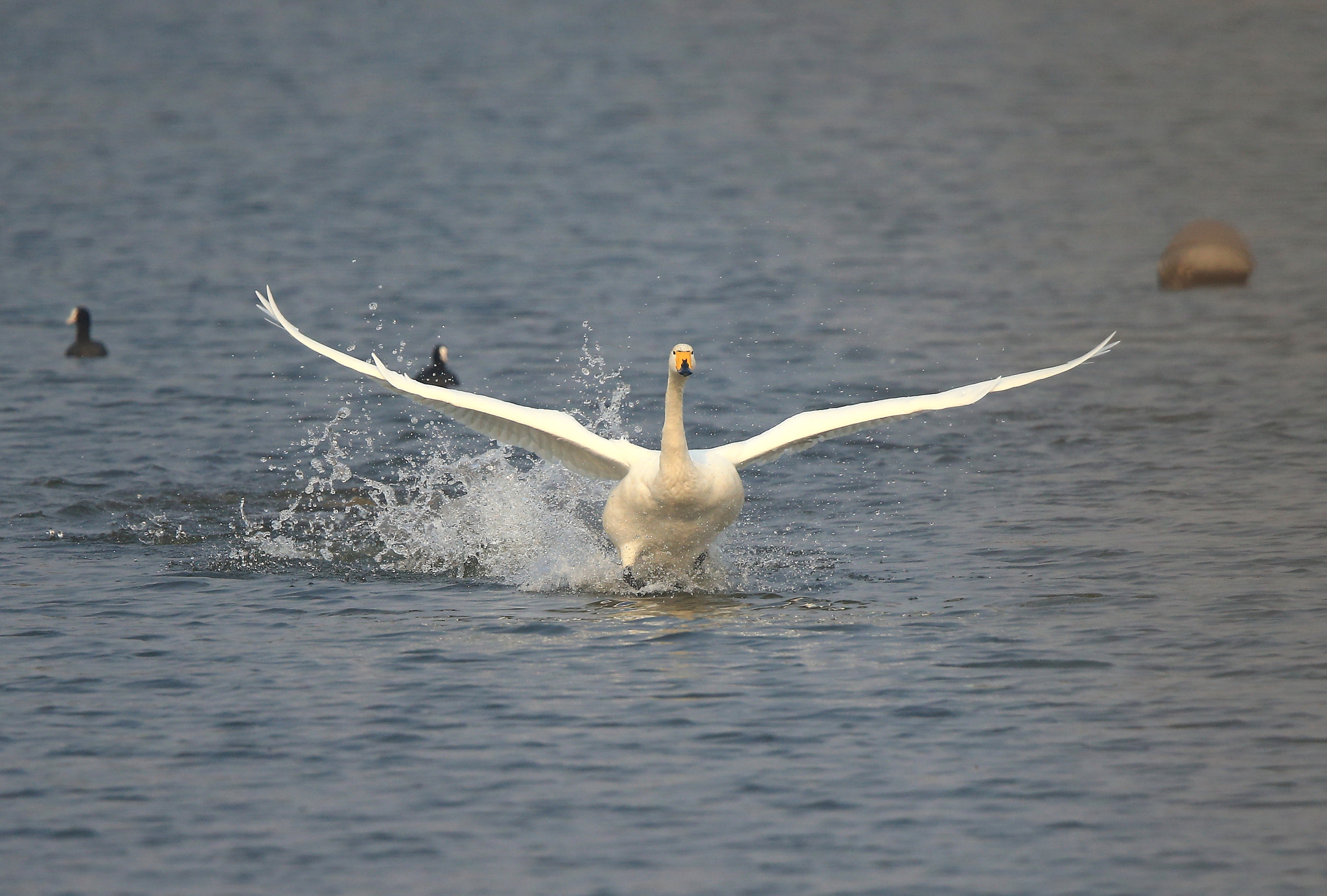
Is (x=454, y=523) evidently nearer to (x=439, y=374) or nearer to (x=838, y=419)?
(x=838, y=419)

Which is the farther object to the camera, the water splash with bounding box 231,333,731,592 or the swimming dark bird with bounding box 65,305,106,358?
the swimming dark bird with bounding box 65,305,106,358

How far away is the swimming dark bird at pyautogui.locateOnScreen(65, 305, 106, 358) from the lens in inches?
755

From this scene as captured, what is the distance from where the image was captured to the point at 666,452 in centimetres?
1100

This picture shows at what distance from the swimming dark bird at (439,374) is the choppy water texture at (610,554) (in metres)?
0.48

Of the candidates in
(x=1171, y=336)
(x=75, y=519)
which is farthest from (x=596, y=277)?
(x=75, y=519)

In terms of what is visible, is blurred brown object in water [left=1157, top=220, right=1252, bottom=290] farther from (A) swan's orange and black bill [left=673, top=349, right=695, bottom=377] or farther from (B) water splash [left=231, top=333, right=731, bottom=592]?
(A) swan's orange and black bill [left=673, top=349, right=695, bottom=377]

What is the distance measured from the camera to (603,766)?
8742 mm

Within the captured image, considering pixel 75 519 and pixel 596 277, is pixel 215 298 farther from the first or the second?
pixel 75 519

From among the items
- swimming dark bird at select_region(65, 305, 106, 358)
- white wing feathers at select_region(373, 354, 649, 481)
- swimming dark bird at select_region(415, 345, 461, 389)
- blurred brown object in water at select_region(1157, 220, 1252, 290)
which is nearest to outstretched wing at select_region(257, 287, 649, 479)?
white wing feathers at select_region(373, 354, 649, 481)

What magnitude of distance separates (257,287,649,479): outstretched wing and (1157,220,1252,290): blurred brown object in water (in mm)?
12946

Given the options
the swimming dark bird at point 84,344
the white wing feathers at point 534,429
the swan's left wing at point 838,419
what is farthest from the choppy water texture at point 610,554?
the swan's left wing at point 838,419

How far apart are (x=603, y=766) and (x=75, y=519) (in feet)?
20.6

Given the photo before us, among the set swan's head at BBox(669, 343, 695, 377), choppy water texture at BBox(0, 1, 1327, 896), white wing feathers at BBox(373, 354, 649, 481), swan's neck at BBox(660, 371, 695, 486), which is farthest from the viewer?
white wing feathers at BBox(373, 354, 649, 481)

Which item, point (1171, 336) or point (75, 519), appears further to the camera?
point (1171, 336)
